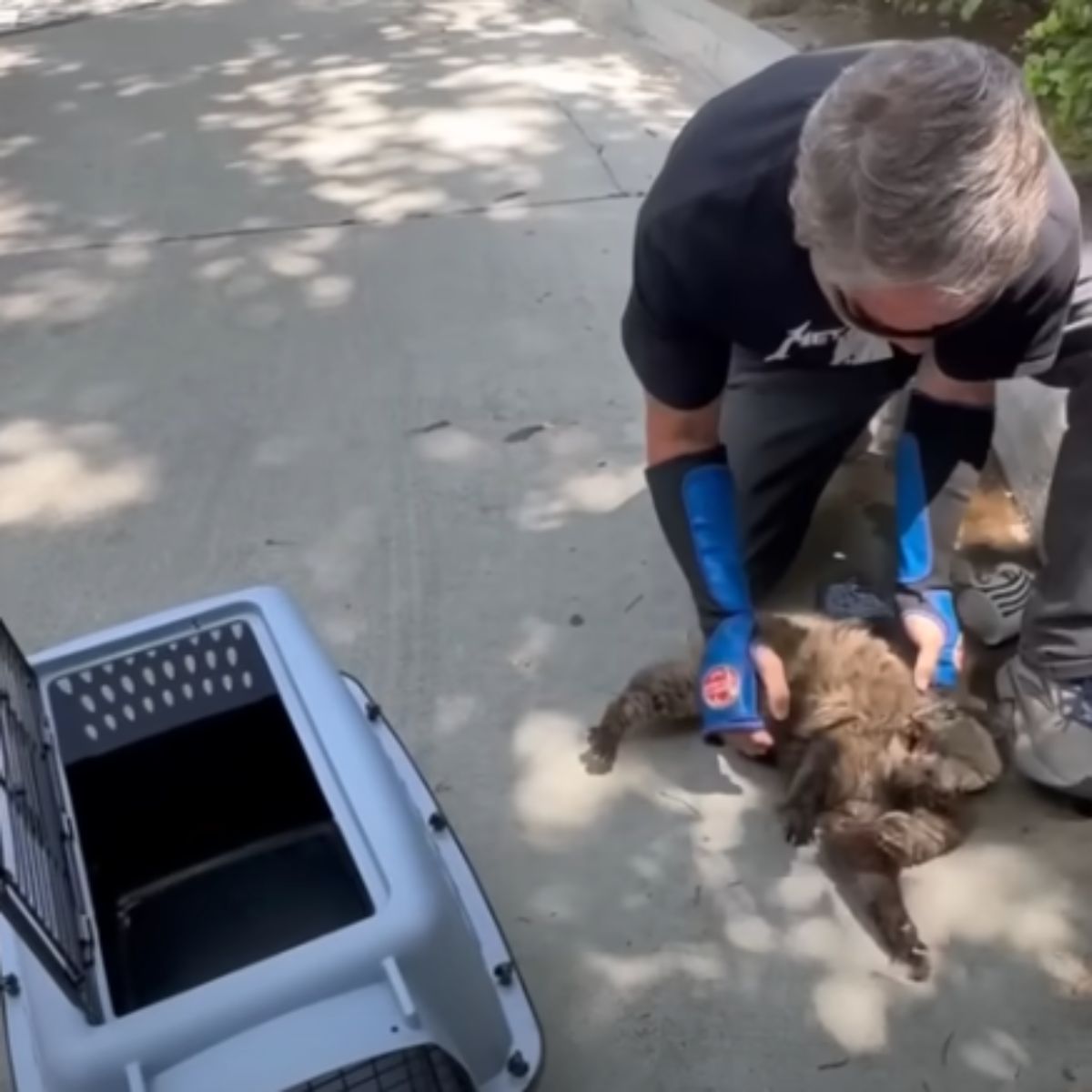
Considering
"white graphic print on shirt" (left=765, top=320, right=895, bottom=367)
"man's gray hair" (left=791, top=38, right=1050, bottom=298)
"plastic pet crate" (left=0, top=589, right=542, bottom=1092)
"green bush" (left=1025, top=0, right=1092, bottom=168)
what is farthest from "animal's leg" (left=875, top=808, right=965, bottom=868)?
"green bush" (left=1025, top=0, right=1092, bottom=168)

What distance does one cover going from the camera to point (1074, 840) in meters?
2.09

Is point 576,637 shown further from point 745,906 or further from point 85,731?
point 85,731

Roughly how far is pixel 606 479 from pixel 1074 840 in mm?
1137

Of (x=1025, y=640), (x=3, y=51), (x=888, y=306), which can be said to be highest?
(x=888, y=306)

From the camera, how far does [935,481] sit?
2.27 meters

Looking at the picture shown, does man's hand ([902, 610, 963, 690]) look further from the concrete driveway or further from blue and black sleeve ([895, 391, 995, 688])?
the concrete driveway

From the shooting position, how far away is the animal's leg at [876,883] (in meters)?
1.94

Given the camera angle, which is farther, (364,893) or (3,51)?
(3,51)

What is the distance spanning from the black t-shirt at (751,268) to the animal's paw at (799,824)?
584 millimetres

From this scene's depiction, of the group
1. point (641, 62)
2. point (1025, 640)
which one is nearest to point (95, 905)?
point (1025, 640)

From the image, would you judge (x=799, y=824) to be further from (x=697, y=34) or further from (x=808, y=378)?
(x=697, y=34)

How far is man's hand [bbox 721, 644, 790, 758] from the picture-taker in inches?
84.0

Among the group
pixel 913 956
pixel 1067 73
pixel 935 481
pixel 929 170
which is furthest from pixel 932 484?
pixel 1067 73

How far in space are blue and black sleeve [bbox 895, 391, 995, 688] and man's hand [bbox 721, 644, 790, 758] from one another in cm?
24
